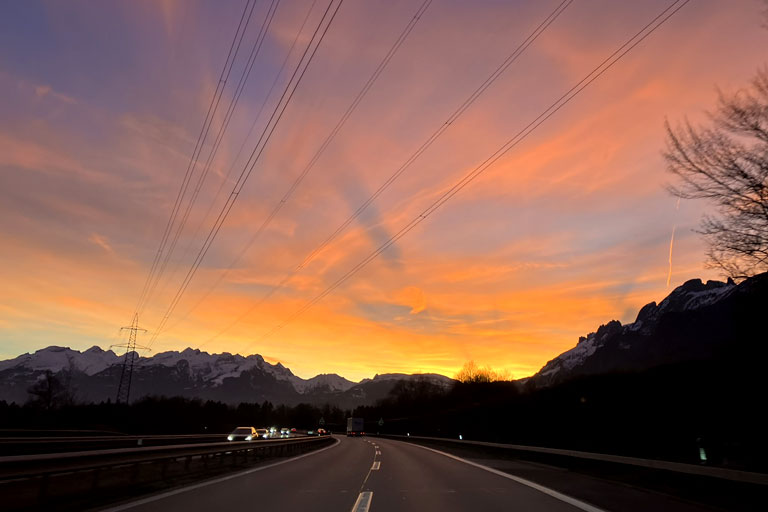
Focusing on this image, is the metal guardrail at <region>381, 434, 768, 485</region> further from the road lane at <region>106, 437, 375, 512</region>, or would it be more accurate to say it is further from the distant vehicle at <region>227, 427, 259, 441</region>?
the distant vehicle at <region>227, 427, 259, 441</region>

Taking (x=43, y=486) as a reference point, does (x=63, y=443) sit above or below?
above

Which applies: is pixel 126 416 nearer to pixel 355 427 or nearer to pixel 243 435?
pixel 355 427

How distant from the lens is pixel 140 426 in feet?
285

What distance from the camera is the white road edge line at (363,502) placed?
951cm

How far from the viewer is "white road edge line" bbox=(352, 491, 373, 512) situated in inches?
374

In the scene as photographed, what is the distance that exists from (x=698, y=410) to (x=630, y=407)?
15.4 ft

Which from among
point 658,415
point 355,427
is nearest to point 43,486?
point 658,415

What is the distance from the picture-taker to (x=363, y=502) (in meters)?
10.4

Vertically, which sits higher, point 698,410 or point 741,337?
point 741,337

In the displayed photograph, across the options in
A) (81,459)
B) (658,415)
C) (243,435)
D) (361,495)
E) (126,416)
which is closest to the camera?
(81,459)

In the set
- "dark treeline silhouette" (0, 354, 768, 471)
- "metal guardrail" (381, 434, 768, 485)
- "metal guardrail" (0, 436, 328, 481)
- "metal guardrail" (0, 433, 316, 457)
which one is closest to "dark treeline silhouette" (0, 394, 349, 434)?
"dark treeline silhouette" (0, 354, 768, 471)

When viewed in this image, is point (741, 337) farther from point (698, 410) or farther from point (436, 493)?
point (436, 493)

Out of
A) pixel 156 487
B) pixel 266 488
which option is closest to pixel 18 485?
pixel 156 487

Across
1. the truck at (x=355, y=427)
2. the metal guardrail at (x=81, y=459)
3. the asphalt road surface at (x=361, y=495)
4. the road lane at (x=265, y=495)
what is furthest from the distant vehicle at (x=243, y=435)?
the truck at (x=355, y=427)
